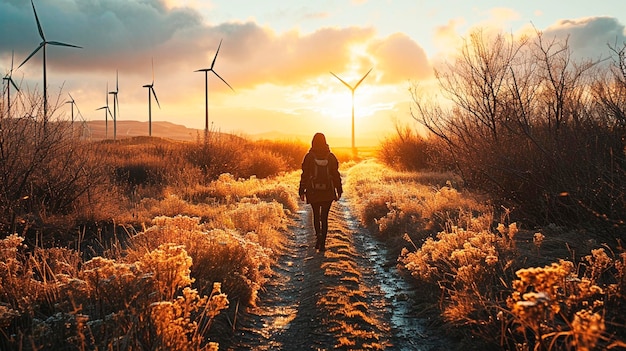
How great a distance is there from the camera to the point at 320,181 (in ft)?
36.7

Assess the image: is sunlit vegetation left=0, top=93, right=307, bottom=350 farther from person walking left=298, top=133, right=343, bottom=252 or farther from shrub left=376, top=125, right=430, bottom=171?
shrub left=376, top=125, right=430, bottom=171

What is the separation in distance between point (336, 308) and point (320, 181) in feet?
14.5

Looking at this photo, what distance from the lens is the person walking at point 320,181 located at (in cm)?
1120

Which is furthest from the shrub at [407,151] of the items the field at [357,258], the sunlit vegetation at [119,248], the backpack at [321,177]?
the backpack at [321,177]

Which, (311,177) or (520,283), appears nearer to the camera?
(520,283)

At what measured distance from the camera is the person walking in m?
11.2

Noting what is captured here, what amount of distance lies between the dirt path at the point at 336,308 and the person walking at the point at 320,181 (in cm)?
83

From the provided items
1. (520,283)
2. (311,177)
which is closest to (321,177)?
(311,177)

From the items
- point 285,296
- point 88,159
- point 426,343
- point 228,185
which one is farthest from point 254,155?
point 426,343

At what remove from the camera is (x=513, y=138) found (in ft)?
39.5

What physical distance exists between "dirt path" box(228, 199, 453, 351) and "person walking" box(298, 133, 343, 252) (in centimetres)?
83

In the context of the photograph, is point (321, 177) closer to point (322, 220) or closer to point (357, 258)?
point (322, 220)

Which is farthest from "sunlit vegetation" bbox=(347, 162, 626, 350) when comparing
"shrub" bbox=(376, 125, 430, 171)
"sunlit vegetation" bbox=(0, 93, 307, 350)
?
"shrub" bbox=(376, 125, 430, 171)

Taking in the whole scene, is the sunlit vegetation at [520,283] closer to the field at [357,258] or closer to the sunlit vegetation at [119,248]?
the field at [357,258]
